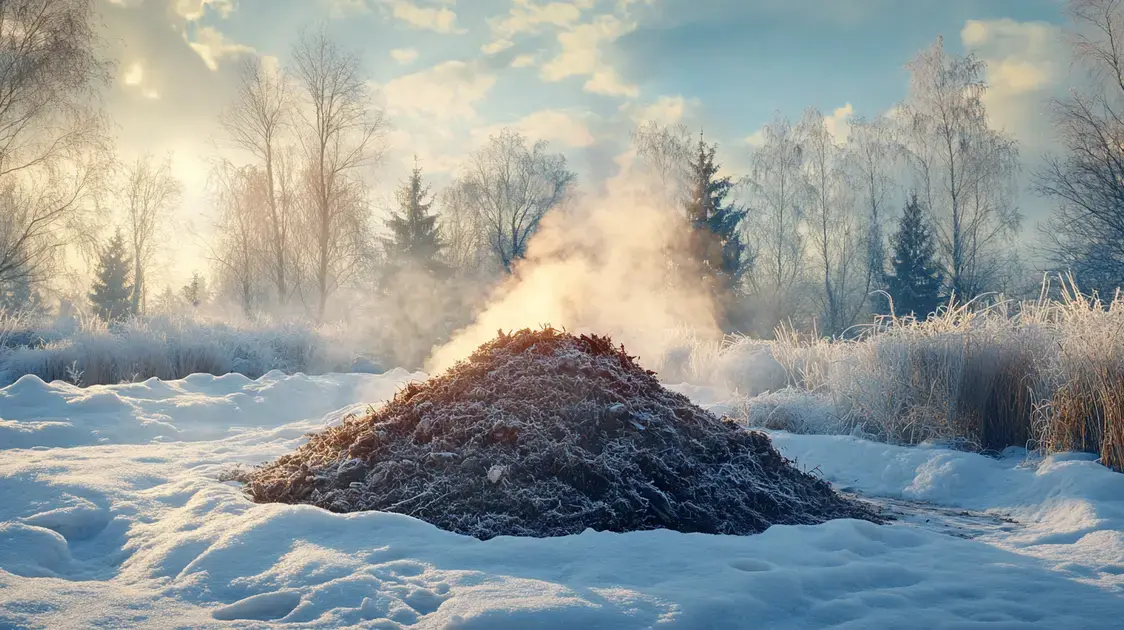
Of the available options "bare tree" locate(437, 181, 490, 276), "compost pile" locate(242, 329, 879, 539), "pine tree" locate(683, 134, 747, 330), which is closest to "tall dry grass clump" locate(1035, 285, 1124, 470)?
"compost pile" locate(242, 329, 879, 539)

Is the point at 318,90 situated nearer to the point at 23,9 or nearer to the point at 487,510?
the point at 23,9

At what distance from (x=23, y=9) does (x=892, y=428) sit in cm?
1524

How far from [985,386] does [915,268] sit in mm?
19072

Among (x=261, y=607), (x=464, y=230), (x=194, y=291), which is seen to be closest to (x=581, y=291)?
(x=261, y=607)

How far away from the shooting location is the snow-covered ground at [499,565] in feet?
7.70

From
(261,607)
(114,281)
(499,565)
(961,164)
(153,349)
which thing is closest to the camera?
(261,607)

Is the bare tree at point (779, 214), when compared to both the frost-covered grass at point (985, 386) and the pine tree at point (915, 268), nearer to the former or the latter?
the pine tree at point (915, 268)

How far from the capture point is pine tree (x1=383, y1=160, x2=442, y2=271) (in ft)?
79.7

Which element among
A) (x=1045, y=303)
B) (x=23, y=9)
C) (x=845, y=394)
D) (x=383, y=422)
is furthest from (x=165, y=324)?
(x=1045, y=303)

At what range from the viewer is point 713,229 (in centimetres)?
2238

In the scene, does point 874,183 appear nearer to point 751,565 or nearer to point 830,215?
point 830,215

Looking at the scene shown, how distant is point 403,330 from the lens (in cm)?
2056

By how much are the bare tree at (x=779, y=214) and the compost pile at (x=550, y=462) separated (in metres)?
20.7

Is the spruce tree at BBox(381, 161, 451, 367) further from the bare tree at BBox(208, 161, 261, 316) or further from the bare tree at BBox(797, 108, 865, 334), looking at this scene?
the bare tree at BBox(797, 108, 865, 334)
